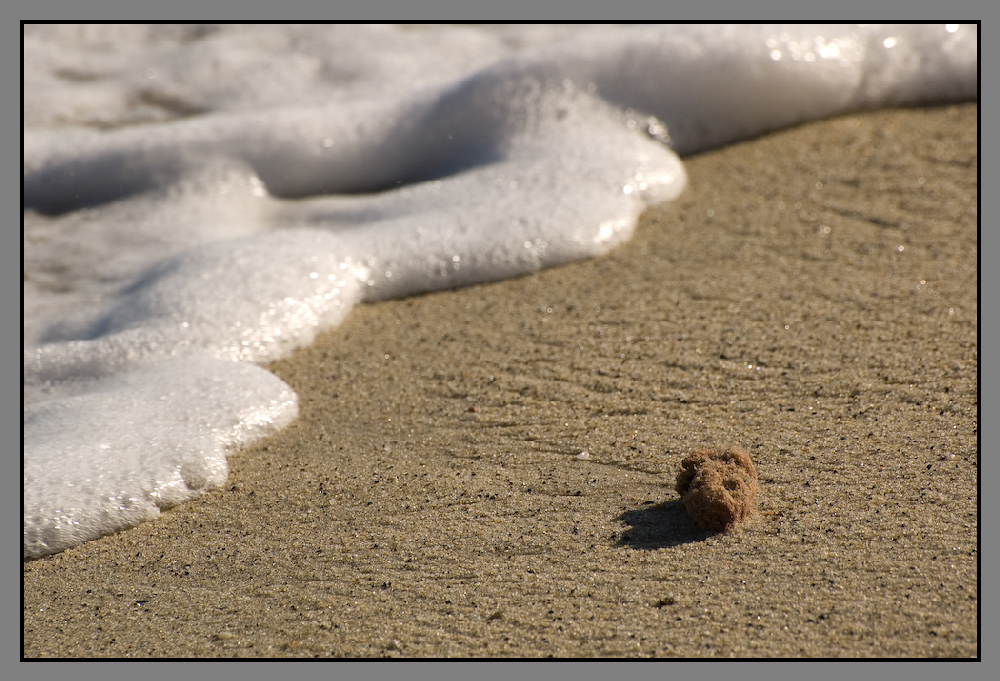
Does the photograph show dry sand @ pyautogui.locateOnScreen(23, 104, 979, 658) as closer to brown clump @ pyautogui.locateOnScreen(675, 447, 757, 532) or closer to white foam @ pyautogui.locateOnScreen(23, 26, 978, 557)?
brown clump @ pyautogui.locateOnScreen(675, 447, 757, 532)

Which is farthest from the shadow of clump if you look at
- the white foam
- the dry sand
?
the white foam

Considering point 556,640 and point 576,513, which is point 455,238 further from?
point 556,640

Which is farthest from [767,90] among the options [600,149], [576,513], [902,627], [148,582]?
[148,582]

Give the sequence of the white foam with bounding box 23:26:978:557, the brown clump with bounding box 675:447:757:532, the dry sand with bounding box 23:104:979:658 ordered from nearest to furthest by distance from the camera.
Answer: the dry sand with bounding box 23:104:979:658, the brown clump with bounding box 675:447:757:532, the white foam with bounding box 23:26:978:557

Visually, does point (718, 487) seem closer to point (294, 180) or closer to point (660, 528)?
point (660, 528)

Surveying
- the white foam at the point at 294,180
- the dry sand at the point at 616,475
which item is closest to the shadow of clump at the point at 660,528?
the dry sand at the point at 616,475

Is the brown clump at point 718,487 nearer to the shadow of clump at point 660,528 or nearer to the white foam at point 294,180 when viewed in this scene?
the shadow of clump at point 660,528
